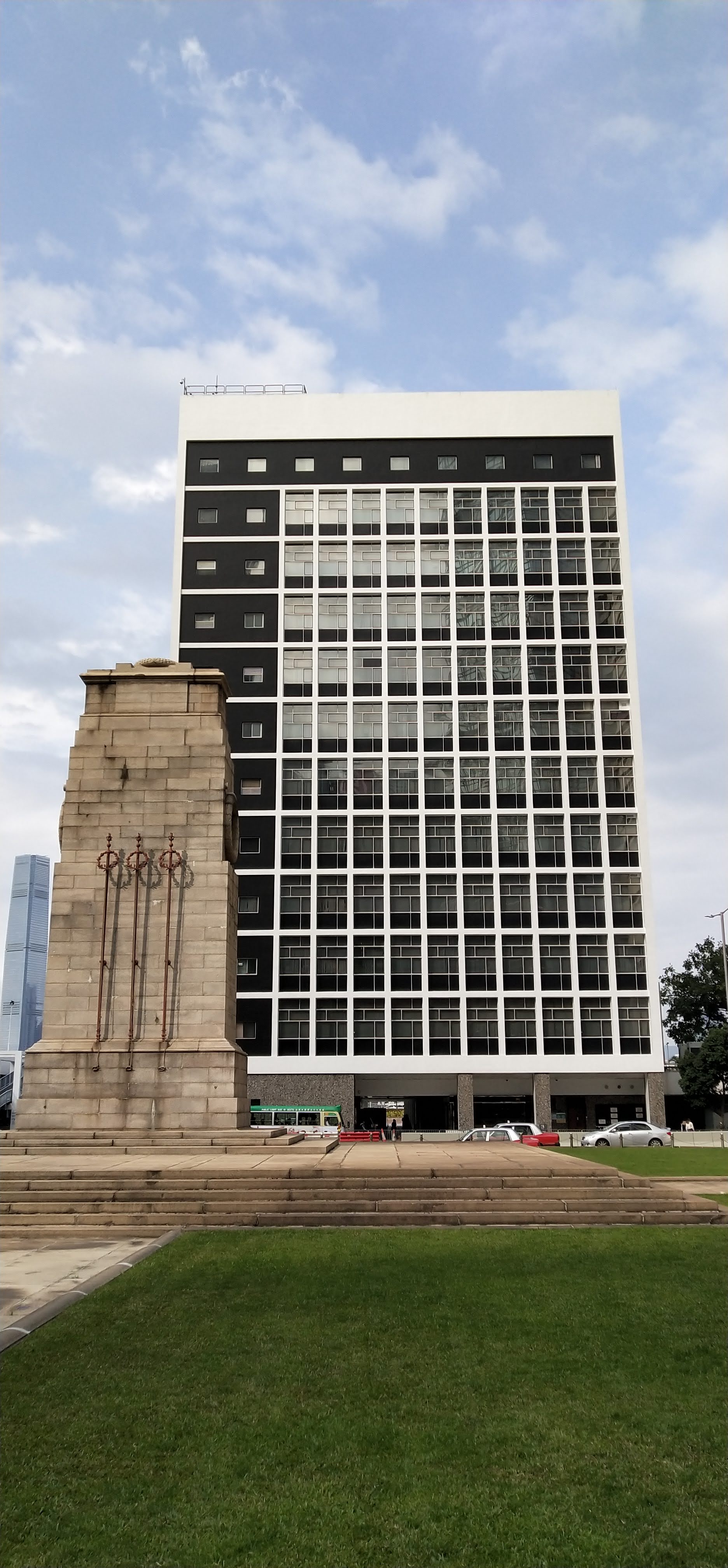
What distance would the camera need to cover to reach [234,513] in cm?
7231

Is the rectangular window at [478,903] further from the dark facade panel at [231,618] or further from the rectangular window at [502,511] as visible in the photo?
the rectangular window at [502,511]

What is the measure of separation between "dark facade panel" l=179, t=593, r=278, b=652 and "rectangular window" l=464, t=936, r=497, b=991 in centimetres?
2388

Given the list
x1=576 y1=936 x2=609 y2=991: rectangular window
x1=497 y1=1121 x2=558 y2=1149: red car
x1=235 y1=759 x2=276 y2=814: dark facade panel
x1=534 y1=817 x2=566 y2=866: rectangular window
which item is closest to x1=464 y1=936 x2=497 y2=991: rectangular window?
x1=576 y1=936 x2=609 y2=991: rectangular window

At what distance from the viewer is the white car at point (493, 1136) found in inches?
1580

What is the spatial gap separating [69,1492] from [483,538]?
69004 mm

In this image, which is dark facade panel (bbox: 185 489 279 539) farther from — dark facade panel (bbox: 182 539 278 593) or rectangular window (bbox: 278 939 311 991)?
rectangular window (bbox: 278 939 311 991)

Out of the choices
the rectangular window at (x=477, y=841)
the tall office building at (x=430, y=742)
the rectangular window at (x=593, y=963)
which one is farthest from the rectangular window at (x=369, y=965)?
the rectangular window at (x=593, y=963)

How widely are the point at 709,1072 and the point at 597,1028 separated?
901 centimetres

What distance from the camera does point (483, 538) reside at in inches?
2795

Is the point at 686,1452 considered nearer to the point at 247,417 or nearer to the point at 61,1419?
the point at 61,1419

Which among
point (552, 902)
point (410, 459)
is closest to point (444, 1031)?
point (552, 902)

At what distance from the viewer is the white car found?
40125 mm

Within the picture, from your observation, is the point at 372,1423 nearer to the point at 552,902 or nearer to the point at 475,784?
the point at 552,902

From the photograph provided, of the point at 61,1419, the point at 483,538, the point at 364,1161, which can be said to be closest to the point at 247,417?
the point at 483,538
